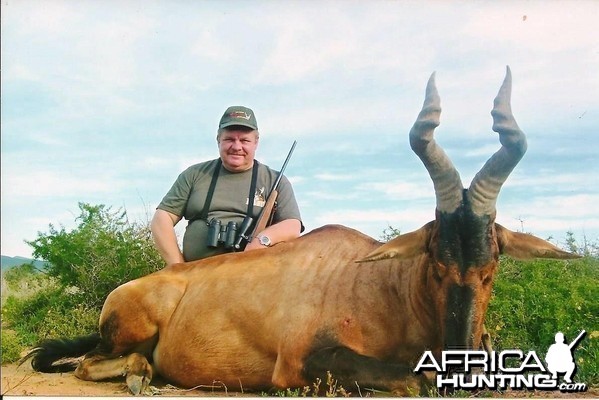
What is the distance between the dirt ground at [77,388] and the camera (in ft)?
18.0

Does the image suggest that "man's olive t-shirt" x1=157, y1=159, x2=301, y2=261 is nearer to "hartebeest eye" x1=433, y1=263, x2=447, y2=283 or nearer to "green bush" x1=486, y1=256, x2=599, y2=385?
"green bush" x1=486, y1=256, x2=599, y2=385

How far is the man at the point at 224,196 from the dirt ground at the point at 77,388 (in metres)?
1.54

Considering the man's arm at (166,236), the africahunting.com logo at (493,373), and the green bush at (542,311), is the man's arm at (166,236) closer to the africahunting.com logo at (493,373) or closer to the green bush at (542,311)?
the green bush at (542,311)

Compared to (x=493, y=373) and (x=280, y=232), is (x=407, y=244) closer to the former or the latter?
(x=493, y=373)

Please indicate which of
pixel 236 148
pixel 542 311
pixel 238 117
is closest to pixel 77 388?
pixel 236 148

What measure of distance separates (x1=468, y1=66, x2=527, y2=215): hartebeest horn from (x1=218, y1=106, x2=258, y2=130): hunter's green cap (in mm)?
3120

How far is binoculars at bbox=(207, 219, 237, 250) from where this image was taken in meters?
7.07

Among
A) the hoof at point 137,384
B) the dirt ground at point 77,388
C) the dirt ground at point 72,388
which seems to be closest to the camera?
the dirt ground at point 77,388

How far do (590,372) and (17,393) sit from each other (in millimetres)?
4384

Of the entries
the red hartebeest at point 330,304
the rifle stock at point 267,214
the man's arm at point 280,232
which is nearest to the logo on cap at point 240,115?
the rifle stock at point 267,214

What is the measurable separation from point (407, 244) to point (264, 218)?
2344 millimetres

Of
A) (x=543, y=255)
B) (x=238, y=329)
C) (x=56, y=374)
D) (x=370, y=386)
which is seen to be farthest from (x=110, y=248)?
(x=543, y=255)

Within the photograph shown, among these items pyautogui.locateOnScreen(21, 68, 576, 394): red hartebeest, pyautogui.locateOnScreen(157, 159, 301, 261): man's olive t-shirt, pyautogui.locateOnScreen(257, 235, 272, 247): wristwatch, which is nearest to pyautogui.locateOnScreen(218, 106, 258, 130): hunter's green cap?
pyautogui.locateOnScreen(157, 159, 301, 261): man's olive t-shirt

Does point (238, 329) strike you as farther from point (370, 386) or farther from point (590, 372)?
point (590, 372)
